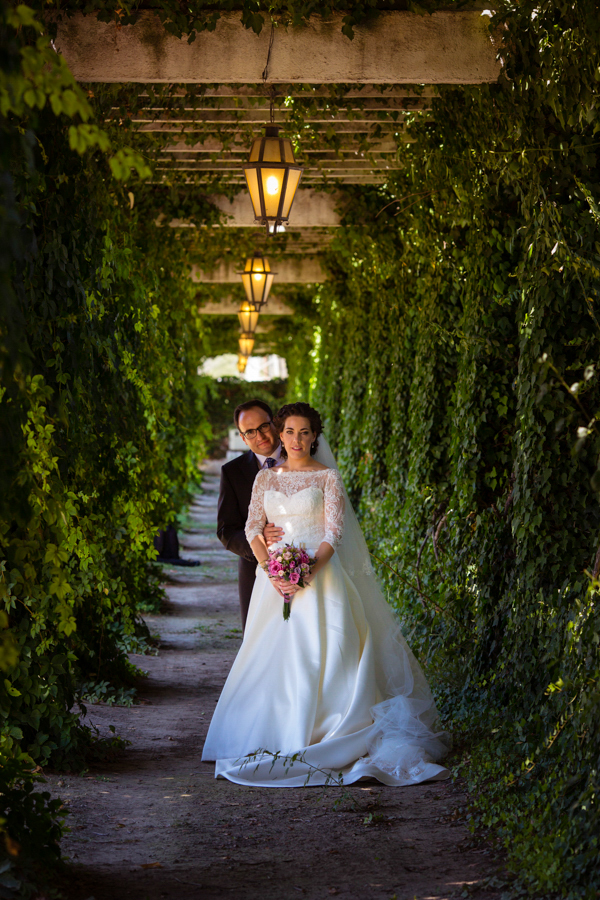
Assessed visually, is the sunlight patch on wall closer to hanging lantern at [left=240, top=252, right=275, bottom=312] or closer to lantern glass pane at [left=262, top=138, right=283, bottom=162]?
hanging lantern at [left=240, top=252, right=275, bottom=312]

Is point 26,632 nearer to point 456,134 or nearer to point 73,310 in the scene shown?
point 73,310

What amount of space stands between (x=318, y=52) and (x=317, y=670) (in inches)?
124

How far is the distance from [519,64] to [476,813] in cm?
347

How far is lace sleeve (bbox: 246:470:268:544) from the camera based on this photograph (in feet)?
16.7

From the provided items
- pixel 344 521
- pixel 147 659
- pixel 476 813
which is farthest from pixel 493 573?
pixel 147 659

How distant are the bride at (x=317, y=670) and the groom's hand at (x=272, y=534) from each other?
35 millimetres

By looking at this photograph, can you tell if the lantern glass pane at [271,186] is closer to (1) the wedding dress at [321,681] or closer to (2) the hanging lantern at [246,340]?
(1) the wedding dress at [321,681]

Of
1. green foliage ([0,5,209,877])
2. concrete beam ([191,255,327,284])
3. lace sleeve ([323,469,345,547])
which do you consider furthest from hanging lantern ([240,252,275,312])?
lace sleeve ([323,469,345,547])

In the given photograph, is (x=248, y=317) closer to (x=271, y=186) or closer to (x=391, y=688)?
(x=271, y=186)

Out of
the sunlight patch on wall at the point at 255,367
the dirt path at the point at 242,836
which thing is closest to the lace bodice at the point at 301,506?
the dirt path at the point at 242,836

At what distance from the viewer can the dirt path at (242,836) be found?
3064 millimetres

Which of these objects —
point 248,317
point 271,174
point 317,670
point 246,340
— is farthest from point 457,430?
point 246,340

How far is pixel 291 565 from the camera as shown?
471cm

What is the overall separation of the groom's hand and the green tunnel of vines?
2.99ft
